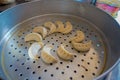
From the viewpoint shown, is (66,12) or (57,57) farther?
(66,12)

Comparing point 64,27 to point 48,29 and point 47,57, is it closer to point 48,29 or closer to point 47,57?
point 48,29

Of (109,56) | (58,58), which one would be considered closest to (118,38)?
(109,56)

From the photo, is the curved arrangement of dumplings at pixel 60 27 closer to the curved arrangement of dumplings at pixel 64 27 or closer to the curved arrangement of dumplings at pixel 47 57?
the curved arrangement of dumplings at pixel 64 27

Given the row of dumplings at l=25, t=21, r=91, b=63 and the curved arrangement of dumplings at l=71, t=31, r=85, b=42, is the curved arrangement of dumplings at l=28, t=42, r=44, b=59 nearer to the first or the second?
the row of dumplings at l=25, t=21, r=91, b=63

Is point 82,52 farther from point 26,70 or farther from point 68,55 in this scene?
point 26,70

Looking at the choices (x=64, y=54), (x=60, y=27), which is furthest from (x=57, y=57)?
(x=60, y=27)
